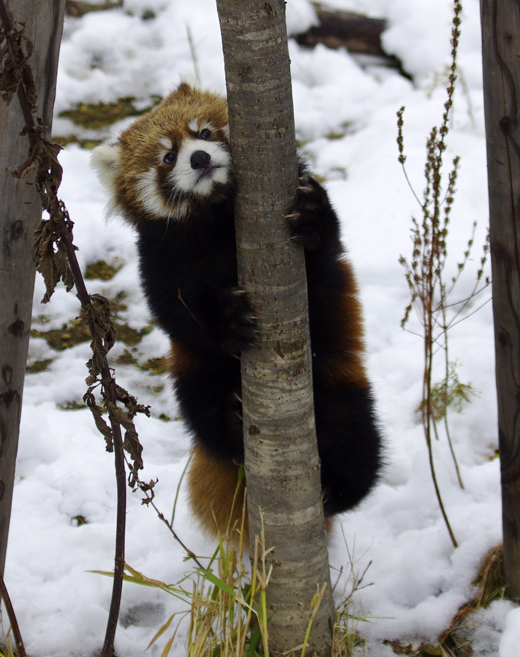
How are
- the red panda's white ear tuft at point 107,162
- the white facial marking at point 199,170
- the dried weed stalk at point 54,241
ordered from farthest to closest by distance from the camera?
the red panda's white ear tuft at point 107,162, the white facial marking at point 199,170, the dried weed stalk at point 54,241

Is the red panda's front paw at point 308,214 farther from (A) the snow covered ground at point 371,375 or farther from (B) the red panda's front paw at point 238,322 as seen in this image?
(A) the snow covered ground at point 371,375

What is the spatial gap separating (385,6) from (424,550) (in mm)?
6119

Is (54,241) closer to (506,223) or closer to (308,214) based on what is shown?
(308,214)

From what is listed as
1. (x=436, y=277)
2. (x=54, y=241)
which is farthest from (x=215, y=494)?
(x=54, y=241)

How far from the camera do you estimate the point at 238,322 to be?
2.05 m

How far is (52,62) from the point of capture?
2268 millimetres

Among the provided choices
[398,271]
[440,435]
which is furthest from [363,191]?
[440,435]

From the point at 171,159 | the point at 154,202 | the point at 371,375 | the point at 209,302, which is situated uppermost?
the point at 171,159

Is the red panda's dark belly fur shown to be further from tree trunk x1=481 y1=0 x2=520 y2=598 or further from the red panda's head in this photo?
tree trunk x1=481 y1=0 x2=520 y2=598

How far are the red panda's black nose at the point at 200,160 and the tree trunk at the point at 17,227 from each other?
53 cm

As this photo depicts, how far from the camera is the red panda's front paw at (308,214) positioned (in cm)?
200

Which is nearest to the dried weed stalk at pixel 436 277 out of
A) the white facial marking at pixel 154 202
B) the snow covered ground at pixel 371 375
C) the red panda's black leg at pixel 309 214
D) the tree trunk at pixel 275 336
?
the snow covered ground at pixel 371 375

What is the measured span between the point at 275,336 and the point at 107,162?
5.00 feet

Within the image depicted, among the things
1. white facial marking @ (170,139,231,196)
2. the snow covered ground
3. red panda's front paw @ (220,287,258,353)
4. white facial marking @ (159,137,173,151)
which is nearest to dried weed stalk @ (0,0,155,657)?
red panda's front paw @ (220,287,258,353)
